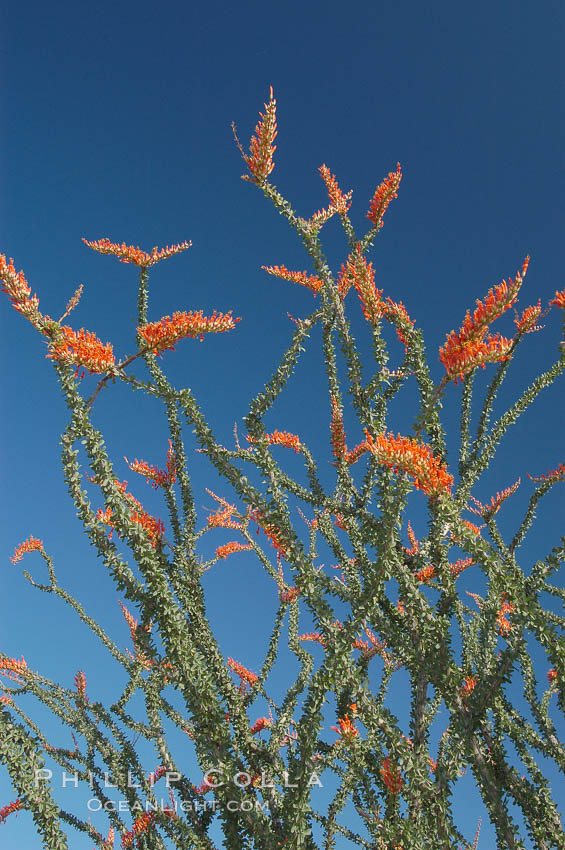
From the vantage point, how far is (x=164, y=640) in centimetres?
420

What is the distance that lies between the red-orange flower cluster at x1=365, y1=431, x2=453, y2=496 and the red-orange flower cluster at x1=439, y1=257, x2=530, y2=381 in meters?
0.60

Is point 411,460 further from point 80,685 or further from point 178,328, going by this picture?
point 80,685

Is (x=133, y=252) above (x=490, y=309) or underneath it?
above

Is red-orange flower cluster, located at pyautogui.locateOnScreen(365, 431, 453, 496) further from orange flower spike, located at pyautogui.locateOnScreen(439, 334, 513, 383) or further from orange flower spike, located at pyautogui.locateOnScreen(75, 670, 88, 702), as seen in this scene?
orange flower spike, located at pyautogui.locateOnScreen(75, 670, 88, 702)

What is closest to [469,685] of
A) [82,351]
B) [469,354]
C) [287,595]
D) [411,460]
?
[287,595]

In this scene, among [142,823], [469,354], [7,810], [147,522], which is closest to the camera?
[469,354]

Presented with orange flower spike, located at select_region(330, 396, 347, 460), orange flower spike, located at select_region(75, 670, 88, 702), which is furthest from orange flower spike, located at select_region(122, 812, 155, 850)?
orange flower spike, located at select_region(330, 396, 347, 460)

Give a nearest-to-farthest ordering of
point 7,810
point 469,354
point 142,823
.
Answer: point 469,354
point 142,823
point 7,810

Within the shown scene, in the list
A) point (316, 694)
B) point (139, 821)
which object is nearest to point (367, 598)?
point (316, 694)

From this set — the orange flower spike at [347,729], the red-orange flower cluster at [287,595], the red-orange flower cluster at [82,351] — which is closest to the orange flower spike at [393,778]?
the orange flower spike at [347,729]

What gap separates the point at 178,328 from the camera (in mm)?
4223

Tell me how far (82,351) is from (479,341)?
302 cm

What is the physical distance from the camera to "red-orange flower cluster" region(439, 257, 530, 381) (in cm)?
379

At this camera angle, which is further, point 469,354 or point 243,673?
point 243,673
